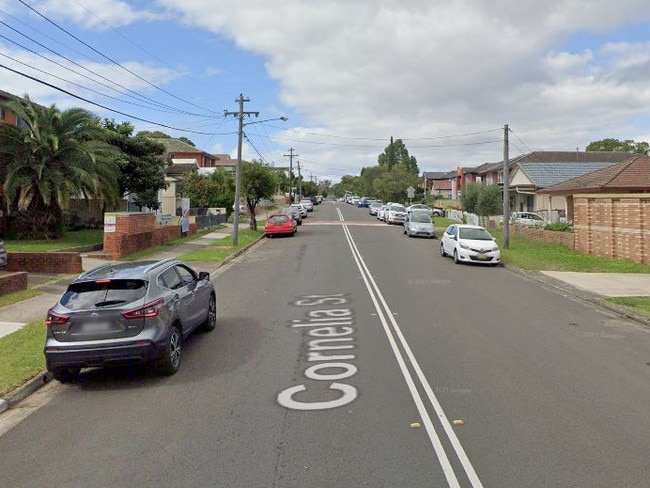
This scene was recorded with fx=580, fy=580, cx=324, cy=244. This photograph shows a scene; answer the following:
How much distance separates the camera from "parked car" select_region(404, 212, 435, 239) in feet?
104

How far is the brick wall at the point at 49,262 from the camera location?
671 inches

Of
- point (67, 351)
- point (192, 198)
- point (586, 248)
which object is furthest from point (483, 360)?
point (192, 198)

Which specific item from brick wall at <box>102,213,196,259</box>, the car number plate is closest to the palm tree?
brick wall at <box>102,213,196,259</box>

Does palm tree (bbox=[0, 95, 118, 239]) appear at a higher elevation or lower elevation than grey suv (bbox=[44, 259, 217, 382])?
higher

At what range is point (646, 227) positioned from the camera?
1905cm

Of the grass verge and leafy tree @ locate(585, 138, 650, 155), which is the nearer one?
the grass verge

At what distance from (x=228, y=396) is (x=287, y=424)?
1.20 meters

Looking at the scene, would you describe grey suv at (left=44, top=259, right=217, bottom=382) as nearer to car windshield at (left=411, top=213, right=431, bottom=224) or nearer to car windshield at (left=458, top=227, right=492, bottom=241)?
car windshield at (left=458, top=227, right=492, bottom=241)

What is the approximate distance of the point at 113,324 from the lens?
7148 mm

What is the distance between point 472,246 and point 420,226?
11.5 metres

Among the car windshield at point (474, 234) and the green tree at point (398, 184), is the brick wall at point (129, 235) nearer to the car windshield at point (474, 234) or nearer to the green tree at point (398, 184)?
the car windshield at point (474, 234)

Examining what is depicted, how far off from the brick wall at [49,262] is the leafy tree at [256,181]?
18.0 meters

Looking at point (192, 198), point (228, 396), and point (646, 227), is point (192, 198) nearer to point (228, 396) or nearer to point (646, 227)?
point (646, 227)

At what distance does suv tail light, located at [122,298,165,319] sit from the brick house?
17.2m
